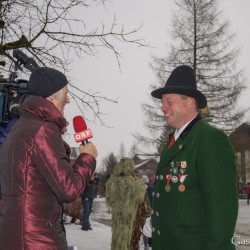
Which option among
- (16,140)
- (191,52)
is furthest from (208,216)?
(191,52)

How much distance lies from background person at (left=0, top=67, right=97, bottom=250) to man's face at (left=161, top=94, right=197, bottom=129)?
3.09 feet

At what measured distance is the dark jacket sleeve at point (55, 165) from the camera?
220 centimetres

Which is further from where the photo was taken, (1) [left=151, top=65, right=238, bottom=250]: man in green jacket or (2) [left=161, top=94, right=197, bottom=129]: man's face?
(2) [left=161, top=94, right=197, bottom=129]: man's face

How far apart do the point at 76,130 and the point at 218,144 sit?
1.03 meters

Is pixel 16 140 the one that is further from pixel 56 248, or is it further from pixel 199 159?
pixel 199 159

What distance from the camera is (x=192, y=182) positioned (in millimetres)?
2666

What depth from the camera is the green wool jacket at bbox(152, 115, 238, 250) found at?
7.95ft

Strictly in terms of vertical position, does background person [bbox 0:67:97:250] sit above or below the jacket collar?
below

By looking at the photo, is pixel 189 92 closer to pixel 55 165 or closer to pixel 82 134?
pixel 82 134

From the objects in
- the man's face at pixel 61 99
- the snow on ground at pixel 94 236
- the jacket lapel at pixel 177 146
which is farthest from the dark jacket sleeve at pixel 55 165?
the snow on ground at pixel 94 236

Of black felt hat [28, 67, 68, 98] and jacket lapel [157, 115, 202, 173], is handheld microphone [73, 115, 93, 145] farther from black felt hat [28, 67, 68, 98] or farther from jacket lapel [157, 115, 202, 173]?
jacket lapel [157, 115, 202, 173]

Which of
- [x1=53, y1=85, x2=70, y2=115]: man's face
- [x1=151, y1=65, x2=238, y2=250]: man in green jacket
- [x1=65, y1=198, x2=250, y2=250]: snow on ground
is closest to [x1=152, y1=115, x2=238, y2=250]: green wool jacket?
[x1=151, y1=65, x2=238, y2=250]: man in green jacket

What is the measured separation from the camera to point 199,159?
2.62 m

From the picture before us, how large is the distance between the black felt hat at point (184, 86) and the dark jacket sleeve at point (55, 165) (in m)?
1.16
